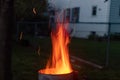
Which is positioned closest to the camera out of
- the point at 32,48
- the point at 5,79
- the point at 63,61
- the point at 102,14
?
the point at 5,79

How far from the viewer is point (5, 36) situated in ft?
19.9

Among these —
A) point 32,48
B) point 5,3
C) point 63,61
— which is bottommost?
point 32,48

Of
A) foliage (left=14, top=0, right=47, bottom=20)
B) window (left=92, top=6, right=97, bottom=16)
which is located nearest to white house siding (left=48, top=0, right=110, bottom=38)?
window (left=92, top=6, right=97, bottom=16)

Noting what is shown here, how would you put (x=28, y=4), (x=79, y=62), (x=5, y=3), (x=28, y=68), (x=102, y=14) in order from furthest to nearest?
(x=102, y=14), (x=28, y=4), (x=79, y=62), (x=28, y=68), (x=5, y=3)

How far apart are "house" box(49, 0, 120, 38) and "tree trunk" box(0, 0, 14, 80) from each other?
83.8 feet

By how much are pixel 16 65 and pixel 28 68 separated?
2.76ft

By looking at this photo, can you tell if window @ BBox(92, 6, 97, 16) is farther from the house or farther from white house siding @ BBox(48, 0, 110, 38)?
white house siding @ BBox(48, 0, 110, 38)

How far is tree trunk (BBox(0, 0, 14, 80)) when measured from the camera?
595 centimetres

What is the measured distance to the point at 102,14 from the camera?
3519 cm

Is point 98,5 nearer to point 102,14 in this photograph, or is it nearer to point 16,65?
point 102,14

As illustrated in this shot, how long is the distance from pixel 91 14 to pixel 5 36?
1238 inches

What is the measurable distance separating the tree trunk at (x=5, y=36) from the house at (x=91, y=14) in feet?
83.8

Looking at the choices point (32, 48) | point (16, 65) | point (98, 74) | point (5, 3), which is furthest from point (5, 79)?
point (32, 48)

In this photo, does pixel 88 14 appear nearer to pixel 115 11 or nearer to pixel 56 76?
pixel 115 11
